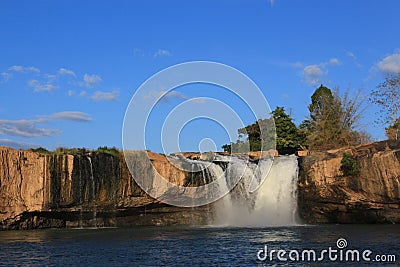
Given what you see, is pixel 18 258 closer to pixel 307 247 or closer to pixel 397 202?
pixel 307 247

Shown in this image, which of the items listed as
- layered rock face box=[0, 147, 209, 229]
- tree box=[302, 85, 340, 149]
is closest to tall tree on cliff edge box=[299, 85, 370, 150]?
tree box=[302, 85, 340, 149]

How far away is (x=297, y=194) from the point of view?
28.7 m

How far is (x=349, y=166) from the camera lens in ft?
87.7

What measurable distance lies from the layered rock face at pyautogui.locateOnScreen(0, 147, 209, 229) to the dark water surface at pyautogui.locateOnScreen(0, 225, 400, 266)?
259 centimetres

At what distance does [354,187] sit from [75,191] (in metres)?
15.2

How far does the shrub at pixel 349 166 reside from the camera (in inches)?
1043

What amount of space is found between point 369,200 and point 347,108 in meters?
19.2

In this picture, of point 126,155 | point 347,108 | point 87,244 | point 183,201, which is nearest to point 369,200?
point 183,201
